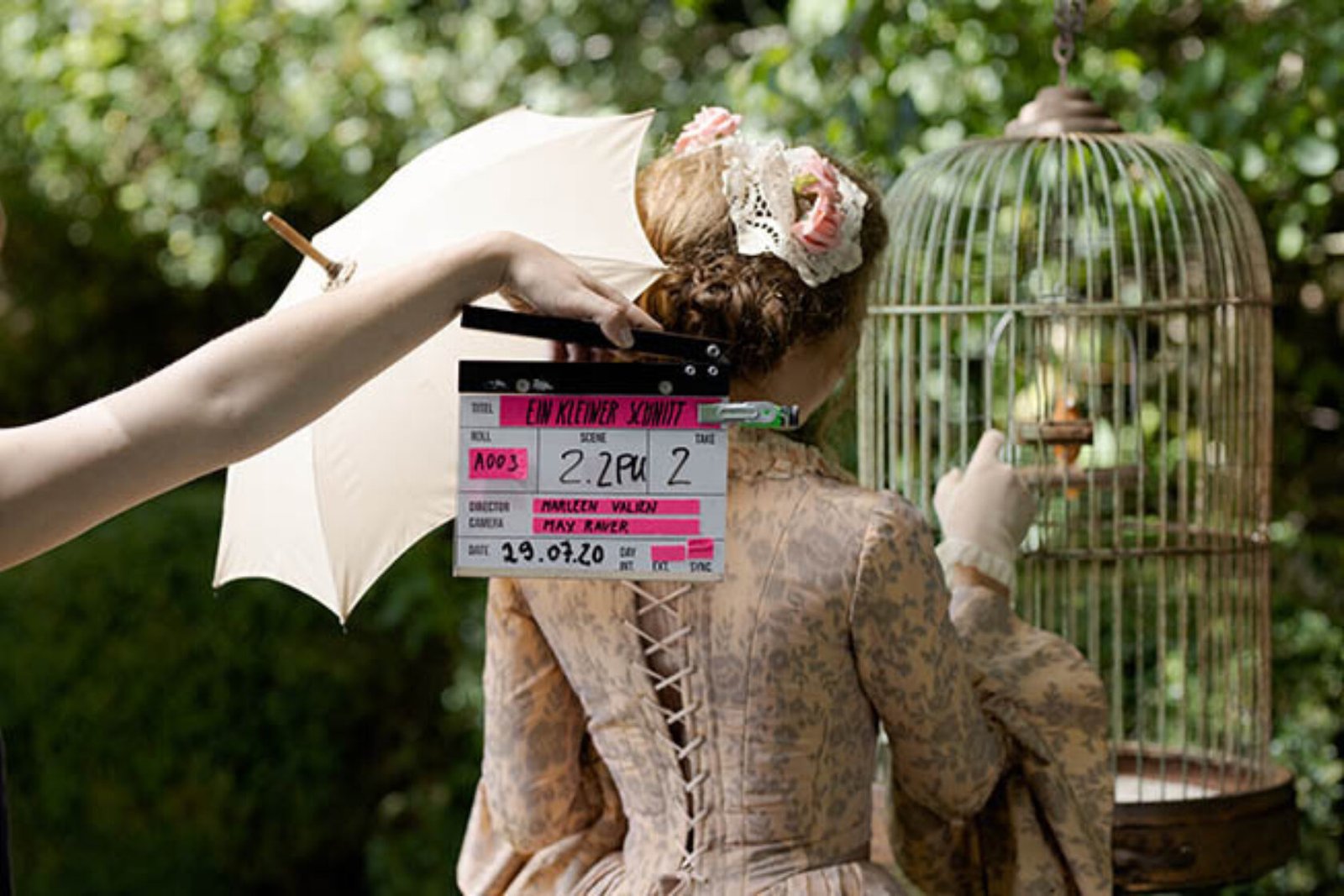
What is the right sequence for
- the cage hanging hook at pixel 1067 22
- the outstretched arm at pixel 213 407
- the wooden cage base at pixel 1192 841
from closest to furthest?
the outstretched arm at pixel 213 407, the wooden cage base at pixel 1192 841, the cage hanging hook at pixel 1067 22

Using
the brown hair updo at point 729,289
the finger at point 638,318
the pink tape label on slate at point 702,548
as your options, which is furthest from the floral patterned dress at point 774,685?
the finger at point 638,318

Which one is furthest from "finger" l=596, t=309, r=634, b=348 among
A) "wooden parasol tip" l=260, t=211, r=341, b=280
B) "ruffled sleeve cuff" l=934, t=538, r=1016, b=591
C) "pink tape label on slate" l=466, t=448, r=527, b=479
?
"ruffled sleeve cuff" l=934, t=538, r=1016, b=591

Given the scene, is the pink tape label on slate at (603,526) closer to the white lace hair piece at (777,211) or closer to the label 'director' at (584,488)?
the label 'director' at (584,488)

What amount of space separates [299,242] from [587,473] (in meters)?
0.28

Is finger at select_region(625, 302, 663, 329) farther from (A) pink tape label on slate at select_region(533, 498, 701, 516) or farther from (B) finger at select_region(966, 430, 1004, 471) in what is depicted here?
(B) finger at select_region(966, 430, 1004, 471)

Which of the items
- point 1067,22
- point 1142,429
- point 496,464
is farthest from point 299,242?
point 1142,429

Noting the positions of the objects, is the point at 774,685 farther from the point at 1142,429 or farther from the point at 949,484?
the point at 1142,429

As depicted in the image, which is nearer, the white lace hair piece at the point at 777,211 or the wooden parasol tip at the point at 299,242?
the wooden parasol tip at the point at 299,242

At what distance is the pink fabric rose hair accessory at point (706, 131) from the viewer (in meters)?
1.56

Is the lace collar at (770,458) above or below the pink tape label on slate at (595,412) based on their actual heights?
below

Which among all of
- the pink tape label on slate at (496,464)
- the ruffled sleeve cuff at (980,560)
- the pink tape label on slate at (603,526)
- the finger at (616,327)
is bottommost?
the ruffled sleeve cuff at (980,560)

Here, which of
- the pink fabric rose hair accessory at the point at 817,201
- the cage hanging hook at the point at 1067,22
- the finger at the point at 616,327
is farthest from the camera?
the cage hanging hook at the point at 1067,22

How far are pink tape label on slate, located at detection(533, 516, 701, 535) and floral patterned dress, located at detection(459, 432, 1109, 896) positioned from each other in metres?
0.22

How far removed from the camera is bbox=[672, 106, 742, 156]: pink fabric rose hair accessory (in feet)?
5.11
